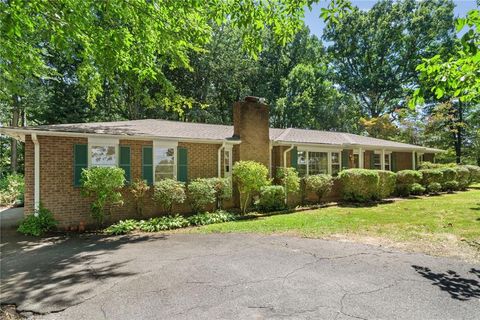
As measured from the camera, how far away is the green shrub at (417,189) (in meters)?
16.3

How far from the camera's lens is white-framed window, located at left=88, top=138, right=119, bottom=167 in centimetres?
987

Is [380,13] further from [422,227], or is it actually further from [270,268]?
[270,268]

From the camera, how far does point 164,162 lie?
37.3 feet

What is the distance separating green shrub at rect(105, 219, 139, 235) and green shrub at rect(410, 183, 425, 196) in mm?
14847

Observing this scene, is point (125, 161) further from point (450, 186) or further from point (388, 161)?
point (450, 186)

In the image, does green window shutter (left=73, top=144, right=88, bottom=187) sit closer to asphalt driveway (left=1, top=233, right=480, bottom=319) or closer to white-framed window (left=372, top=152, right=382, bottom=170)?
asphalt driveway (left=1, top=233, right=480, bottom=319)

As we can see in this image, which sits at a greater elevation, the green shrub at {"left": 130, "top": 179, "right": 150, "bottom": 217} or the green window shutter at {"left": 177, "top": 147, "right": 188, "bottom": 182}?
the green window shutter at {"left": 177, "top": 147, "right": 188, "bottom": 182}

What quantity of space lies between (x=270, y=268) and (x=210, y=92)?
25.1m

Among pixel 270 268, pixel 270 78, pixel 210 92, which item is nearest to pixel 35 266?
pixel 270 268

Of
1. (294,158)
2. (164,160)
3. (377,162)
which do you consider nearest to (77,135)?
(164,160)

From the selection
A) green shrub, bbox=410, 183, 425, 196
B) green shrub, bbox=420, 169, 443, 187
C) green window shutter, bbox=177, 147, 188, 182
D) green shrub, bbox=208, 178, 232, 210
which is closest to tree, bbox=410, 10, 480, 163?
green shrub, bbox=208, 178, 232, 210

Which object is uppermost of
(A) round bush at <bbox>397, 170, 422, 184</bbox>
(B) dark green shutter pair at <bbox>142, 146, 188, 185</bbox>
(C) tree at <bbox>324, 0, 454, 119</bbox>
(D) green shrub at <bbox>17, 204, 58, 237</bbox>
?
(C) tree at <bbox>324, 0, 454, 119</bbox>

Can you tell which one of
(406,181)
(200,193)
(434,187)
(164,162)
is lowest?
(434,187)

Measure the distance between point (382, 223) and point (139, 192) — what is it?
8323mm
